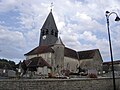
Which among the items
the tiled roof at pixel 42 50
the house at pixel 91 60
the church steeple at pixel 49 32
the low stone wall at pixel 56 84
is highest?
the church steeple at pixel 49 32

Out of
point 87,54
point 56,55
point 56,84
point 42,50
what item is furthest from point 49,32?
point 56,84

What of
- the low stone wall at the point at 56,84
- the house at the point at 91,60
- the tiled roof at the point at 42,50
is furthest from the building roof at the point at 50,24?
the low stone wall at the point at 56,84

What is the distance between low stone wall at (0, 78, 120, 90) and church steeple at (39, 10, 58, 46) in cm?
3369

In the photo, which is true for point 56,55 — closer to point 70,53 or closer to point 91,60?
point 70,53

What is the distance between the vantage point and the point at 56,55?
5388 cm

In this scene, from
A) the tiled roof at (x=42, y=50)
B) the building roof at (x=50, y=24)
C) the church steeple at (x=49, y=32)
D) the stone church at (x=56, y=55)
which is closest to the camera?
the stone church at (x=56, y=55)

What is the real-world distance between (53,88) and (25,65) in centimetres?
2665

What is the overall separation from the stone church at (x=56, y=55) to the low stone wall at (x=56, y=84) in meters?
23.1

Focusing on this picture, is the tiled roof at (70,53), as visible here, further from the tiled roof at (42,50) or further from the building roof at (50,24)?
the building roof at (50,24)

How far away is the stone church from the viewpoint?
174ft

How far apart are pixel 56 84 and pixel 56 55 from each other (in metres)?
32.6

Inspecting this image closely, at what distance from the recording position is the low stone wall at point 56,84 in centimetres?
1864

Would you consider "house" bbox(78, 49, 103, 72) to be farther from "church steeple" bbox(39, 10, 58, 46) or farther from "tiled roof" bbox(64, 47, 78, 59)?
"church steeple" bbox(39, 10, 58, 46)

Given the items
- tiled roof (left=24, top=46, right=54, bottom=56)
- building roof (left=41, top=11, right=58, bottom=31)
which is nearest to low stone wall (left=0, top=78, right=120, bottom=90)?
tiled roof (left=24, top=46, right=54, bottom=56)
